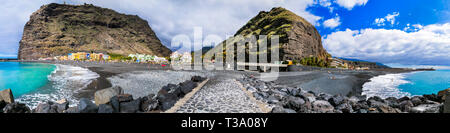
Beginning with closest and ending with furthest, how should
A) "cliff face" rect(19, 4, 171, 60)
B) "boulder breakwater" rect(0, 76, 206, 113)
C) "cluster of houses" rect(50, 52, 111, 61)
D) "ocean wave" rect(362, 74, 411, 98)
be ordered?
"boulder breakwater" rect(0, 76, 206, 113) → "ocean wave" rect(362, 74, 411, 98) → "cluster of houses" rect(50, 52, 111, 61) → "cliff face" rect(19, 4, 171, 60)

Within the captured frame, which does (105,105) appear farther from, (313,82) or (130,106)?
(313,82)

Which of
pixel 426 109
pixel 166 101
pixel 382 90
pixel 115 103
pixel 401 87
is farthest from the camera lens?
pixel 401 87

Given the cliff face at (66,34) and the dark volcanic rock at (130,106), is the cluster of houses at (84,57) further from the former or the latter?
the dark volcanic rock at (130,106)

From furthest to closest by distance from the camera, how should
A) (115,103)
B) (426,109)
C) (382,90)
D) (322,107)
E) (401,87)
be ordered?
(401,87)
(382,90)
(322,107)
(426,109)
(115,103)

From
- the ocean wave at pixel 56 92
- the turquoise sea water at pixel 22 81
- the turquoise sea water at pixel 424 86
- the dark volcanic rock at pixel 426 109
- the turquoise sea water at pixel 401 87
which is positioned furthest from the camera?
the turquoise sea water at pixel 424 86

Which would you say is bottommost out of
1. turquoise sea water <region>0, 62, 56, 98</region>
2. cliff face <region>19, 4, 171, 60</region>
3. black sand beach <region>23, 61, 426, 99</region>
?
black sand beach <region>23, 61, 426, 99</region>

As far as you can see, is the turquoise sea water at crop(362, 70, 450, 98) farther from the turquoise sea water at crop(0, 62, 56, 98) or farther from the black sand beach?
the turquoise sea water at crop(0, 62, 56, 98)

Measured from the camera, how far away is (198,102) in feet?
18.2

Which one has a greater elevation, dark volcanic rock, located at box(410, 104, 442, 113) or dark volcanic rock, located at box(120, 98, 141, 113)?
dark volcanic rock, located at box(120, 98, 141, 113)

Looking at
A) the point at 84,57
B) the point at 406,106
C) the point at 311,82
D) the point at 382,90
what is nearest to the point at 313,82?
the point at 311,82

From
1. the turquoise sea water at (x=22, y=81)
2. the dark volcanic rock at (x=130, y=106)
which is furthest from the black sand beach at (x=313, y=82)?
the dark volcanic rock at (x=130, y=106)

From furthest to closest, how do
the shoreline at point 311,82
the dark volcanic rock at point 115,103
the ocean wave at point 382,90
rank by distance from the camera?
1. the ocean wave at point 382,90
2. the shoreline at point 311,82
3. the dark volcanic rock at point 115,103

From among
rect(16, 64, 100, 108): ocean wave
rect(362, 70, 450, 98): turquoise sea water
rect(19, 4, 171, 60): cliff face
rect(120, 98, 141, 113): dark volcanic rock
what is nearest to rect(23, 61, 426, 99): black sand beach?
rect(16, 64, 100, 108): ocean wave
